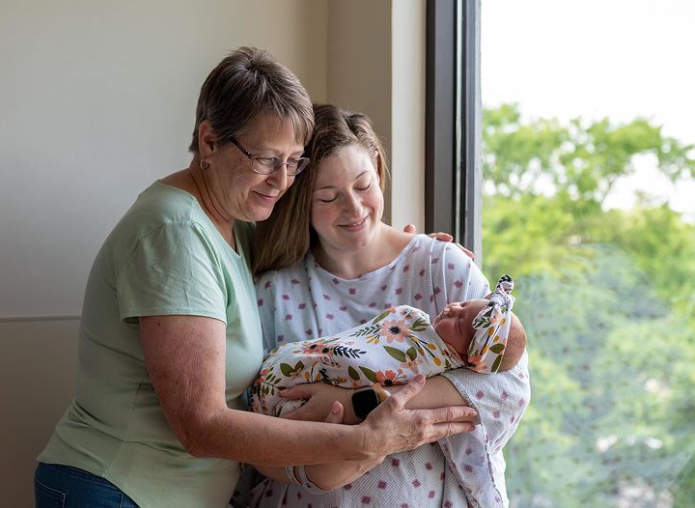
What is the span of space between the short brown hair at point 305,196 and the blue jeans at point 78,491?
67cm

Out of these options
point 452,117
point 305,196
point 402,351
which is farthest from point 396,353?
point 452,117

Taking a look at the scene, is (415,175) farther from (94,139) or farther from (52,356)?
(52,356)

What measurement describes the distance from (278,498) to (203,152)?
0.83 metres

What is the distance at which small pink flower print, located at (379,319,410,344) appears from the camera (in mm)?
1805

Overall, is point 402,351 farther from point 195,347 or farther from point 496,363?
point 195,347

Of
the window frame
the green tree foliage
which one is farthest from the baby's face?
the window frame

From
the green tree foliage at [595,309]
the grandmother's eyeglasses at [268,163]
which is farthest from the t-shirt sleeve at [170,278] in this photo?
the green tree foliage at [595,309]

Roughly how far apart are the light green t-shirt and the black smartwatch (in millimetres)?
284

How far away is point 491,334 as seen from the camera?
1.69 meters

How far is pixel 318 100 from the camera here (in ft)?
9.30

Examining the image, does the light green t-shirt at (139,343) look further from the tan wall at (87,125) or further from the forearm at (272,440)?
the tan wall at (87,125)

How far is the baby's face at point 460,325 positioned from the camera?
1749 millimetres

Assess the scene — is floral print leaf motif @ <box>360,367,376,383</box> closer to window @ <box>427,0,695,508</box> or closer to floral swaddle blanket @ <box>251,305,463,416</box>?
floral swaddle blanket @ <box>251,305,463,416</box>

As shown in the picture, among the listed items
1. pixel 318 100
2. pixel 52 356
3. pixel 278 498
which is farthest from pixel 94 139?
pixel 278 498
